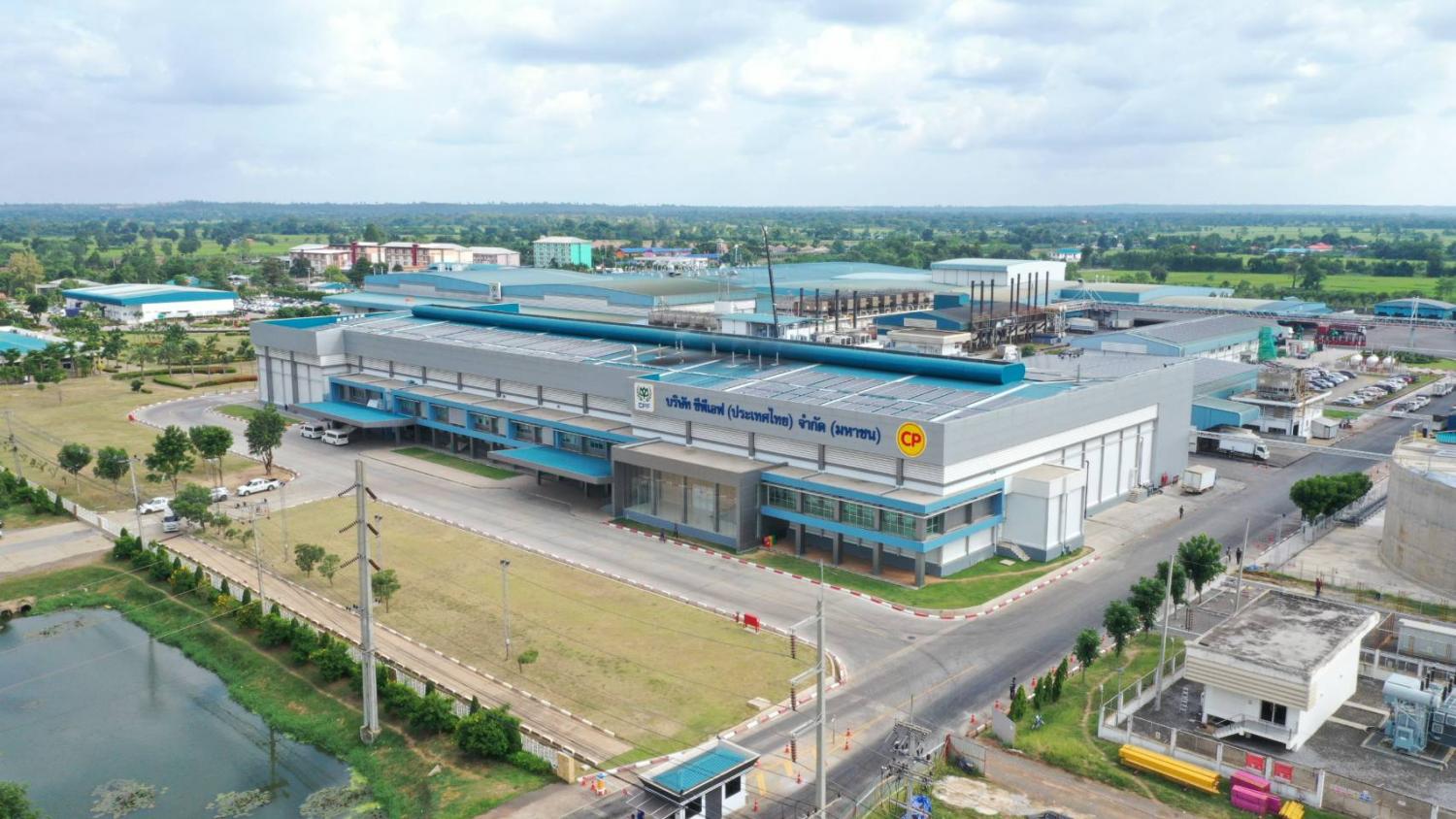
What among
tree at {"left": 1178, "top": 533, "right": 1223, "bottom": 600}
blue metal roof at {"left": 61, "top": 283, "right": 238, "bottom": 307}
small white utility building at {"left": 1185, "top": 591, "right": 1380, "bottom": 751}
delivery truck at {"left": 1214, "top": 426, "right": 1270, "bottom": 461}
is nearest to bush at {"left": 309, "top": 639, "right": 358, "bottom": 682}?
small white utility building at {"left": 1185, "top": 591, "right": 1380, "bottom": 751}

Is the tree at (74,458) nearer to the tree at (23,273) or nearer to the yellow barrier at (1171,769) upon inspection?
the yellow barrier at (1171,769)

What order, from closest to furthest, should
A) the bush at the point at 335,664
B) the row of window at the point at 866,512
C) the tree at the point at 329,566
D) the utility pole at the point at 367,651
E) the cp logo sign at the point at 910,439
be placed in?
the utility pole at the point at 367,651 → the bush at the point at 335,664 → the tree at the point at 329,566 → the row of window at the point at 866,512 → the cp logo sign at the point at 910,439

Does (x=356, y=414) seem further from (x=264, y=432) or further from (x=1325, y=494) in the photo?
(x=1325, y=494)

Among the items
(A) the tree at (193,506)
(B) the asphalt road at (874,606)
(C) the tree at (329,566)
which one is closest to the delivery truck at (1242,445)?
(B) the asphalt road at (874,606)

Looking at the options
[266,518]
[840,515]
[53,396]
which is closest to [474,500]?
[266,518]

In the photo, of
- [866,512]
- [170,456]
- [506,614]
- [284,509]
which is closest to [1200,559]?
[866,512]

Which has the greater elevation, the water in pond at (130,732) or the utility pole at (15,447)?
the utility pole at (15,447)
